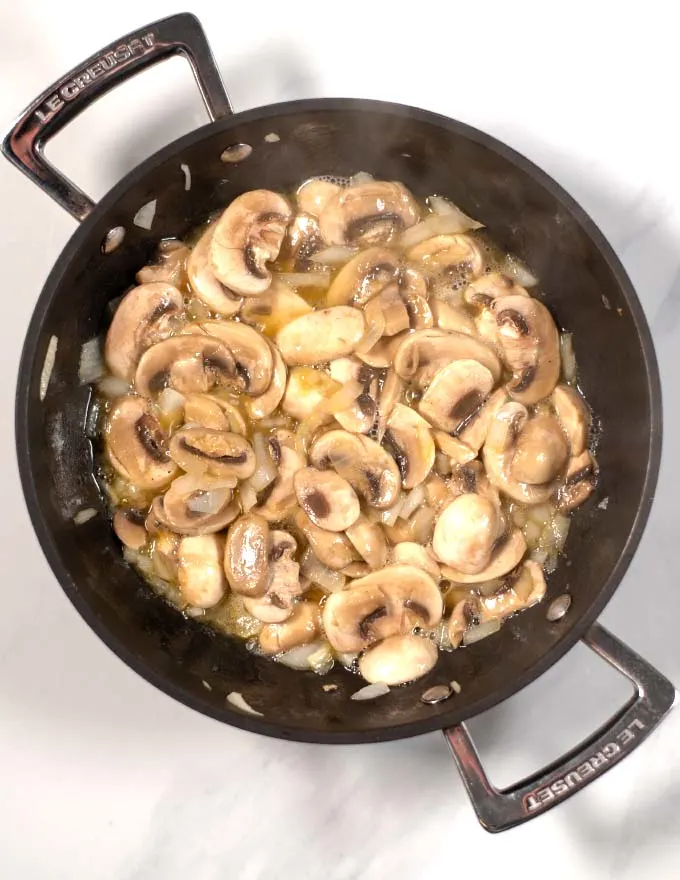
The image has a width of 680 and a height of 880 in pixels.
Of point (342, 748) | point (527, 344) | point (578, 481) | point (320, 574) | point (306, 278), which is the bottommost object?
point (342, 748)

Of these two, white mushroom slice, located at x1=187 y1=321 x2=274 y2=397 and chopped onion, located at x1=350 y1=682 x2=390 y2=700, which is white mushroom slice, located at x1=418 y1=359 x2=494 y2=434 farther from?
chopped onion, located at x1=350 y1=682 x2=390 y2=700

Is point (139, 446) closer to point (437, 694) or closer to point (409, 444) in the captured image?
point (409, 444)

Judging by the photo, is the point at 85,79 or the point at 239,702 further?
the point at 239,702

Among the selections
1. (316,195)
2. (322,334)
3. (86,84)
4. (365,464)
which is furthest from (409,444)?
(86,84)

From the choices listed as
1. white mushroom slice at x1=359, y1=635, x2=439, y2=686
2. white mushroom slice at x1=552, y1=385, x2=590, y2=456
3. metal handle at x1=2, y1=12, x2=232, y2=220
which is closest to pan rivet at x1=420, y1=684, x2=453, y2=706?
white mushroom slice at x1=359, y1=635, x2=439, y2=686

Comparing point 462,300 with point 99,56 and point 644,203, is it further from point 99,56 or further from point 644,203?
point 99,56

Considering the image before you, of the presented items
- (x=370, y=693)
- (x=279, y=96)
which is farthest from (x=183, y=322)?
(x=370, y=693)

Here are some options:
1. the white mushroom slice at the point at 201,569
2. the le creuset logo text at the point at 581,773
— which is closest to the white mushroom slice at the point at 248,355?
the white mushroom slice at the point at 201,569
